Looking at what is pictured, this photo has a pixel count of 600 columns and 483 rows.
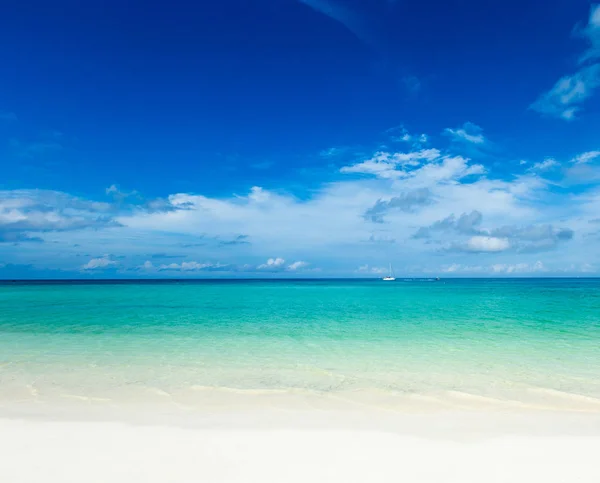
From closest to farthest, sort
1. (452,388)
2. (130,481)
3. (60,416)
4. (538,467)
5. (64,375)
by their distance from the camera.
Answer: (130,481) < (538,467) < (60,416) < (452,388) < (64,375)

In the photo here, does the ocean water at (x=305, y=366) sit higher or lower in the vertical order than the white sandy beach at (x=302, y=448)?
lower

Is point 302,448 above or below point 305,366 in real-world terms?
above

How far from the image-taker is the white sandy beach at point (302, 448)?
4961 mm

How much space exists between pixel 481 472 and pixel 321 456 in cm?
214

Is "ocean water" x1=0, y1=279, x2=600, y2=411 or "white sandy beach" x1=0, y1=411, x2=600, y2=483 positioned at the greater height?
"white sandy beach" x1=0, y1=411, x2=600, y2=483

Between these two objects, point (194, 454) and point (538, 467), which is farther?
point (194, 454)

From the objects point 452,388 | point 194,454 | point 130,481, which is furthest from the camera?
point 452,388

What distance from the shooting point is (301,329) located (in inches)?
769

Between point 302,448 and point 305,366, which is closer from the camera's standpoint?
point 302,448

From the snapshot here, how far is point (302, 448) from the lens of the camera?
573cm

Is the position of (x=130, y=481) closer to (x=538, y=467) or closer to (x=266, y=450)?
(x=266, y=450)

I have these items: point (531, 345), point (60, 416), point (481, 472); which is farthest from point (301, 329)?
point (481, 472)

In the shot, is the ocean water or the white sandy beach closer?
the white sandy beach

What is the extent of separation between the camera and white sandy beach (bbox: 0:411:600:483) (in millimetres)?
4961
